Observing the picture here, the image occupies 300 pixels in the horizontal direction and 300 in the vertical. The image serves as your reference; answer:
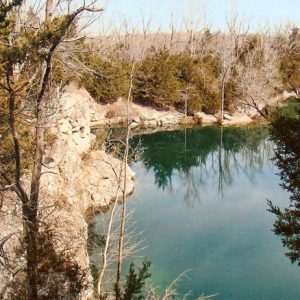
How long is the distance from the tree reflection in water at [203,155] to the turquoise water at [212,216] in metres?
0.06

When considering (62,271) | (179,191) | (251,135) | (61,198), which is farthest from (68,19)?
(251,135)

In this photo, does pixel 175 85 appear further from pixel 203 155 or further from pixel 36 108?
pixel 36 108

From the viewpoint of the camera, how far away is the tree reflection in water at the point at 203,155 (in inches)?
942

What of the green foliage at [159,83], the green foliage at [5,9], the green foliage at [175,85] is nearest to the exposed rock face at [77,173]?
the green foliage at [5,9]

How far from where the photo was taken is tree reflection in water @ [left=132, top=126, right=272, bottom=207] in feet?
78.5

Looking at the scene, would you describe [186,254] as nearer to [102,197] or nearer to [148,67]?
→ [102,197]

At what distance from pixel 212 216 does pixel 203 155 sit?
10988 mm

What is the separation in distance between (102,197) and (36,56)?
12.6 meters

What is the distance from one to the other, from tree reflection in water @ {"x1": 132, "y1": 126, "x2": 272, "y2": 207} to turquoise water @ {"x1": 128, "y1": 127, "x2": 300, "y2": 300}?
0.20 ft

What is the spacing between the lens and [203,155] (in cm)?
2892

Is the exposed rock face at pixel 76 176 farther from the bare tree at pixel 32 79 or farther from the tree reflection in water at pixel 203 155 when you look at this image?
the bare tree at pixel 32 79

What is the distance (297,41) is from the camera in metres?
58.7

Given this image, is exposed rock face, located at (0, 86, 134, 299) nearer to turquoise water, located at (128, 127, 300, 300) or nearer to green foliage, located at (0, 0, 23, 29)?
turquoise water, located at (128, 127, 300, 300)

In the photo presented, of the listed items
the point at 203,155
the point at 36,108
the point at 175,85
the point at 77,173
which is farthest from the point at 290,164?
the point at 175,85
